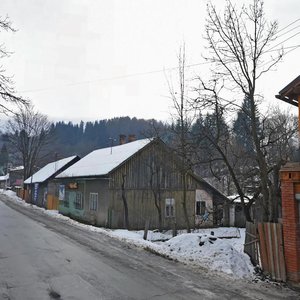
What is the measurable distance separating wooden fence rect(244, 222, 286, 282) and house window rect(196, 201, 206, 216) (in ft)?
61.7

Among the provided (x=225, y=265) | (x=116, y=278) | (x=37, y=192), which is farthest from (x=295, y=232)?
Answer: (x=37, y=192)

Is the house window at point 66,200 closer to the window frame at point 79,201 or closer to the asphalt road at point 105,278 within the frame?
the window frame at point 79,201

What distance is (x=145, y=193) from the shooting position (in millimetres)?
29531

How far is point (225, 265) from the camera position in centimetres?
1206

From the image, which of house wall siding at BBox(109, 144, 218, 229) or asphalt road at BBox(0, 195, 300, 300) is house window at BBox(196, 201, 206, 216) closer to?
house wall siding at BBox(109, 144, 218, 229)

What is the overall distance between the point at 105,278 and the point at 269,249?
4.92 m

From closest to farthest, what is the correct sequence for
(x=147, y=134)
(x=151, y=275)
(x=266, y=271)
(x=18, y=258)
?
(x=151, y=275), (x=266, y=271), (x=18, y=258), (x=147, y=134)

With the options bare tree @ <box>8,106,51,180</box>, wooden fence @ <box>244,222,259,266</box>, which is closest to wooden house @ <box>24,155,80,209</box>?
bare tree @ <box>8,106,51,180</box>

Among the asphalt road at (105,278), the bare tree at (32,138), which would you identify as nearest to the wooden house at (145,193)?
the asphalt road at (105,278)

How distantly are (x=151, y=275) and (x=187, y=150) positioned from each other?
8.92 m

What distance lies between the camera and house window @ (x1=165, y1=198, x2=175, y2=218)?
30234 mm

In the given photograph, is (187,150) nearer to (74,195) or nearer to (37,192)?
(74,195)

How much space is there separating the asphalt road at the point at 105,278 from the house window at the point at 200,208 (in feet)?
56.1

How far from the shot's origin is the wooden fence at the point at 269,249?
10.9 meters
